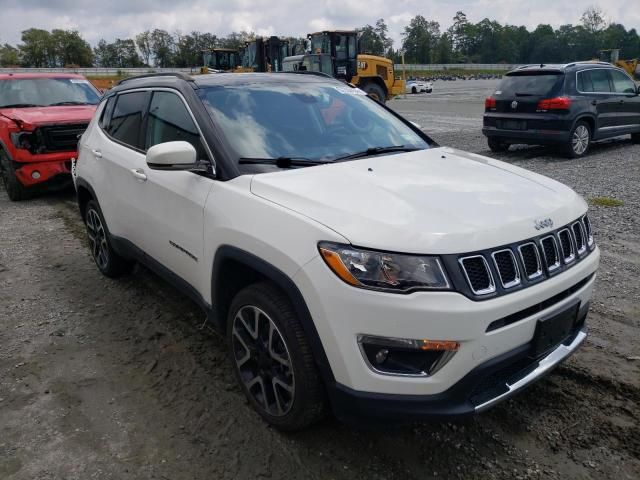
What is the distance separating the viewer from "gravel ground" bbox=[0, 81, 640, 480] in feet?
8.46

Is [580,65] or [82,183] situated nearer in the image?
[82,183]

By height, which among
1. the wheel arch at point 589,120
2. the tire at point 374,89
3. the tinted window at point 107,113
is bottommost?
the wheel arch at point 589,120

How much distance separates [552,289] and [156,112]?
9.24ft

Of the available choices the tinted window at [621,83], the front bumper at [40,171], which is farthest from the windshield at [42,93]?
the tinted window at [621,83]

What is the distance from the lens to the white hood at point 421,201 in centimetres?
221

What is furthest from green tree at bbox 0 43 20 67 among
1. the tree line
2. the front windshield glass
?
the front windshield glass

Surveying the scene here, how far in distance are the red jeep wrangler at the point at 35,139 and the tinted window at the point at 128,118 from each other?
4.04 metres

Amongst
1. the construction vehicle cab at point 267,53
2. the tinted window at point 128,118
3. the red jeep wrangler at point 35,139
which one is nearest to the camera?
the tinted window at point 128,118

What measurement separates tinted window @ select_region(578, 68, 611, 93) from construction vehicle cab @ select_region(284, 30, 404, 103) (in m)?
9.68

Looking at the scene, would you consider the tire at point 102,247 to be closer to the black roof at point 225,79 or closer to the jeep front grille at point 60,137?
the black roof at point 225,79

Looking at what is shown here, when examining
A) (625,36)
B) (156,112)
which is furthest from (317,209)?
(625,36)

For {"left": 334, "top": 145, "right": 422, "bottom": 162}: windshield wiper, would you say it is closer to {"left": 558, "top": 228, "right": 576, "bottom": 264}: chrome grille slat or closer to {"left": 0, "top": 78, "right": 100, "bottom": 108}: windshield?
{"left": 558, "top": 228, "right": 576, "bottom": 264}: chrome grille slat

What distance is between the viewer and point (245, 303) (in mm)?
2732

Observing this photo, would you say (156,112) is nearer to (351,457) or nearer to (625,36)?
(351,457)
